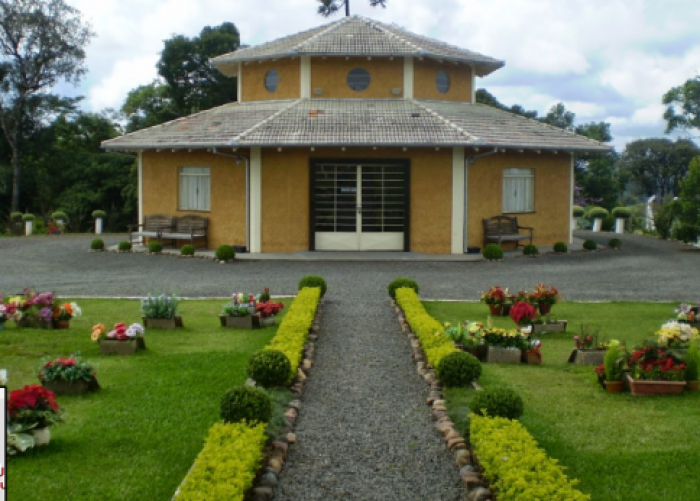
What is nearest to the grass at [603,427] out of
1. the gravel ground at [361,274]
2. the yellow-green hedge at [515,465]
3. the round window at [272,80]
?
the yellow-green hedge at [515,465]

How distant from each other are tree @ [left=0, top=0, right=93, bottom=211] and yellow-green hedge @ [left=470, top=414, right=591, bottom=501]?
42169 millimetres

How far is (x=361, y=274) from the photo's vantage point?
19.4 meters

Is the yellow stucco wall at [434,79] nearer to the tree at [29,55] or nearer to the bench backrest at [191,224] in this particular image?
the bench backrest at [191,224]

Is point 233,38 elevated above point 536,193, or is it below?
above

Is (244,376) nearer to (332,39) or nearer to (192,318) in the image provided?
(192,318)

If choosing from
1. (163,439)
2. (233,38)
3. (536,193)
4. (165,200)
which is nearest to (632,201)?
(233,38)

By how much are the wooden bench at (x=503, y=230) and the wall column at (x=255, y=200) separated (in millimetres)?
6590

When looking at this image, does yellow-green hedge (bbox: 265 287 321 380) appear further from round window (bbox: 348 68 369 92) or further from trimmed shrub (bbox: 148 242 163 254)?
round window (bbox: 348 68 369 92)

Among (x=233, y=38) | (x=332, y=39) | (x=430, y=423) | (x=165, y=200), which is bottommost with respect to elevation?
(x=430, y=423)

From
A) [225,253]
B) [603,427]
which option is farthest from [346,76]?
[603,427]

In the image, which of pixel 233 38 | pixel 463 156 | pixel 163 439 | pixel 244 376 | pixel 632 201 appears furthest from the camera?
pixel 632 201

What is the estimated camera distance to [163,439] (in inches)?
280

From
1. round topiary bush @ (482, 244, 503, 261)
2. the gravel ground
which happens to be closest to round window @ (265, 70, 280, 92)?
the gravel ground

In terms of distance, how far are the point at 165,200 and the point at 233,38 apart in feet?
76.9
